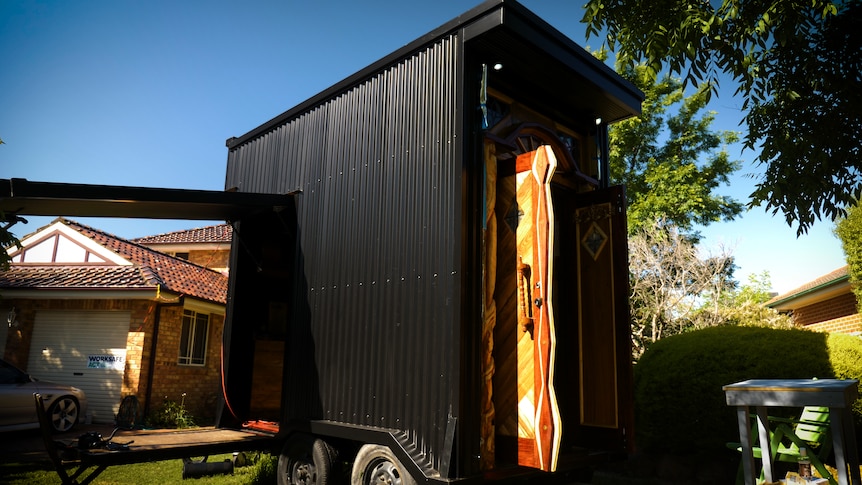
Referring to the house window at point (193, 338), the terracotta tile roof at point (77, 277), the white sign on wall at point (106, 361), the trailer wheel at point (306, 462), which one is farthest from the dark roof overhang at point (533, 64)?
the house window at point (193, 338)

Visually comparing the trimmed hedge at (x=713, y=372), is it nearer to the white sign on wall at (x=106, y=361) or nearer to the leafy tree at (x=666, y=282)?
the leafy tree at (x=666, y=282)

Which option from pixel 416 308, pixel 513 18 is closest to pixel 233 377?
pixel 416 308

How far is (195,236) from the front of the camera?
775 inches

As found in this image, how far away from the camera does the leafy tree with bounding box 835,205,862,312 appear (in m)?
11.3

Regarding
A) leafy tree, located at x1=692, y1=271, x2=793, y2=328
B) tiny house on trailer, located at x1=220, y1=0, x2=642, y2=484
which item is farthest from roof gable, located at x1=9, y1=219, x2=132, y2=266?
leafy tree, located at x1=692, y1=271, x2=793, y2=328

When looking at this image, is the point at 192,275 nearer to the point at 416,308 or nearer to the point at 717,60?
the point at 416,308

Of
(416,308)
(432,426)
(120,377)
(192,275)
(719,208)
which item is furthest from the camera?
(719,208)

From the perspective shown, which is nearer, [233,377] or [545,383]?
[545,383]

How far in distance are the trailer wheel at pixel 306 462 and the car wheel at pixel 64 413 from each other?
6.11m

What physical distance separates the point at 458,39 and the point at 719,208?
1461 cm

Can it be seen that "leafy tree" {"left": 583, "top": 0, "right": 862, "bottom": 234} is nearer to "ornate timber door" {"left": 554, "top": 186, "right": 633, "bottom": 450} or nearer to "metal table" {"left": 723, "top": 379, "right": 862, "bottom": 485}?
"ornate timber door" {"left": 554, "top": 186, "right": 633, "bottom": 450}

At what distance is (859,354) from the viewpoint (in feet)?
21.0

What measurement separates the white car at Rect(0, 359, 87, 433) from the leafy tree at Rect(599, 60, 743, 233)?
516 inches

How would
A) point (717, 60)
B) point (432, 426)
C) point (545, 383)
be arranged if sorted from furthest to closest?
point (717, 60)
point (432, 426)
point (545, 383)
